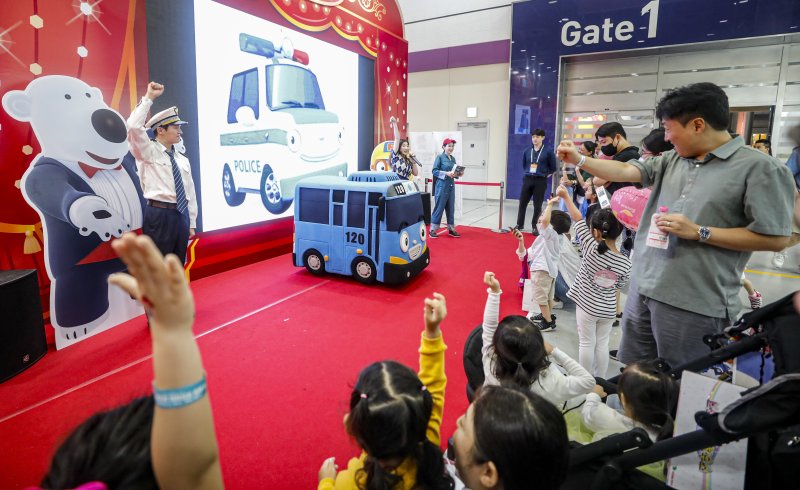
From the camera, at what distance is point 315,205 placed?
4562mm

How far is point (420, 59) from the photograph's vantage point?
11703mm

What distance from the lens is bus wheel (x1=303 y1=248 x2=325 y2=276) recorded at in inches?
186

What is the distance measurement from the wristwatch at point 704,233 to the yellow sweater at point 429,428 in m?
1.07

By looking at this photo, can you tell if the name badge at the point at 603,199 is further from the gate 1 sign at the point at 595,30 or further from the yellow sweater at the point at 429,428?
the gate 1 sign at the point at 595,30

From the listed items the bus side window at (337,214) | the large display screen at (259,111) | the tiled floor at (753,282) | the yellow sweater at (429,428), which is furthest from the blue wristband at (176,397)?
the large display screen at (259,111)

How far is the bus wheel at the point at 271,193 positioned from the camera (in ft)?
17.7

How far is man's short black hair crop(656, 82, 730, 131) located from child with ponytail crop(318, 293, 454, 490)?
142 cm

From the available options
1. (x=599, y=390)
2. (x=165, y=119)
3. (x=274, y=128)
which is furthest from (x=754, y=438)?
(x=274, y=128)

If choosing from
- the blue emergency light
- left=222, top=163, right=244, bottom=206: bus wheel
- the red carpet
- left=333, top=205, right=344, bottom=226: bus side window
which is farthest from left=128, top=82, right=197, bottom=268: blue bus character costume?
the blue emergency light

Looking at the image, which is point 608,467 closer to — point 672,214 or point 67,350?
point 672,214

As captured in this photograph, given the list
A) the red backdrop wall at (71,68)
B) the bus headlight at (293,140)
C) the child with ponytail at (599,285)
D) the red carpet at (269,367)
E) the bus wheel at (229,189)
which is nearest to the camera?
the red carpet at (269,367)

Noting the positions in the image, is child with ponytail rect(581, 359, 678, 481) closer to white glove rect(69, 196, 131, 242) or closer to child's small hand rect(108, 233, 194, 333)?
child's small hand rect(108, 233, 194, 333)

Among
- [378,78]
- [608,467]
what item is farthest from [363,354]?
[378,78]

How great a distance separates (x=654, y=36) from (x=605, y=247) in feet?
27.3
